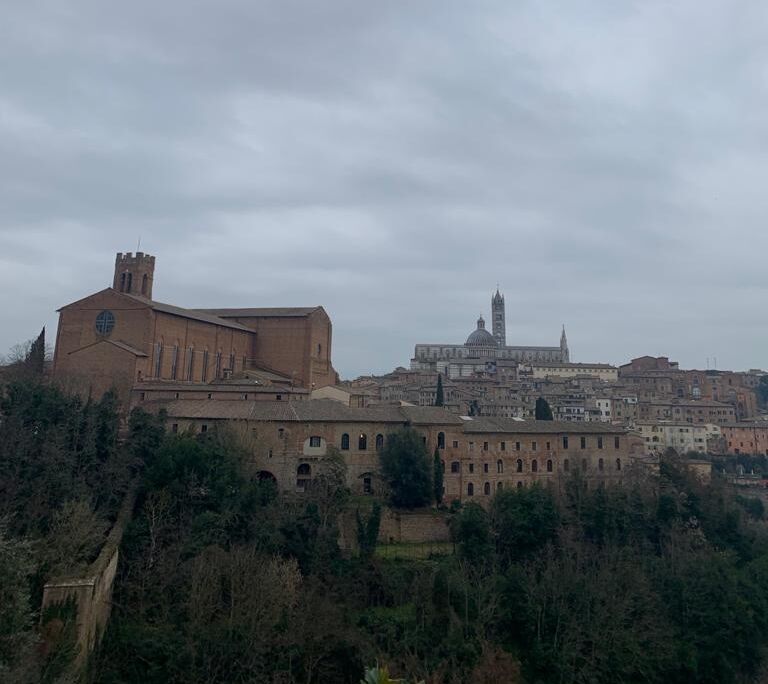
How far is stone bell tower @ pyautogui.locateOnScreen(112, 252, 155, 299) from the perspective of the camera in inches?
1839

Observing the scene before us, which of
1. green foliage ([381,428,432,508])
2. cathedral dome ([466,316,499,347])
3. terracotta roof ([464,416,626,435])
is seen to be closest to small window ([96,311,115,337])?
green foliage ([381,428,432,508])

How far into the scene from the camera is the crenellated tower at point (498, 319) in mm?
135025

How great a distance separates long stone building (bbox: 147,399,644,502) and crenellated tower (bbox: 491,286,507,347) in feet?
305

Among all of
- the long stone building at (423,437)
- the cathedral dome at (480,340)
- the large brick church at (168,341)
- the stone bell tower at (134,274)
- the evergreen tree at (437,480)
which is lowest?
the evergreen tree at (437,480)

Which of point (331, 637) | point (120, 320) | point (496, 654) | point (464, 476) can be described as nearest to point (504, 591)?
point (496, 654)

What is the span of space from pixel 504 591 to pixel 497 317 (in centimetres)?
11641

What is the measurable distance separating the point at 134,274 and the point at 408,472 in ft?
89.4

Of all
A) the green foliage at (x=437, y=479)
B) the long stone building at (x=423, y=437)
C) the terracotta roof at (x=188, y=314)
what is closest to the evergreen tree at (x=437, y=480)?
the green foliage at (x=437, y=479)

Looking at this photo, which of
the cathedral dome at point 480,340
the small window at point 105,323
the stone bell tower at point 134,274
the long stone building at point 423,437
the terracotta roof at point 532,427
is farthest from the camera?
the cathedral dome at point 480,340

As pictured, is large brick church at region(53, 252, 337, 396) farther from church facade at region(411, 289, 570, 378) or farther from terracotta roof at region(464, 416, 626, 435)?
church facade at region(411, 289, 570, 378)

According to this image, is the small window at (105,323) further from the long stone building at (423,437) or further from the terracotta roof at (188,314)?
the long stone building at (423,437)

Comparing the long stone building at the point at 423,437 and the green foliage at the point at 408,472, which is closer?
the green foliage at the point at 408,472

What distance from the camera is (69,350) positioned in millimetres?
39281

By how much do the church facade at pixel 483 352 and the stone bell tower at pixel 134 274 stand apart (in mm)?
57422
